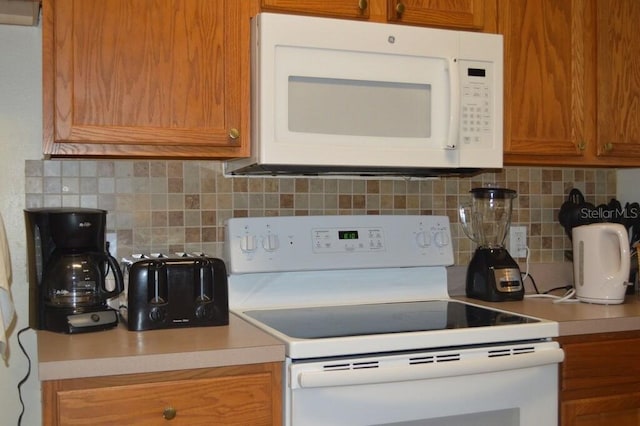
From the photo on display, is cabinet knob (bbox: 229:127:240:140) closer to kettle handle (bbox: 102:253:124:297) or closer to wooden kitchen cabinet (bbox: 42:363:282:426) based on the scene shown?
kettle handle (bbox: 102:253:124:297)

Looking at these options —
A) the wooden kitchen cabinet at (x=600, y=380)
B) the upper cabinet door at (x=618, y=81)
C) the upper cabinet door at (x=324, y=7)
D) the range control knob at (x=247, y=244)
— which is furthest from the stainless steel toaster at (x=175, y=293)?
the upper cabinet door at (x=618, y=81)

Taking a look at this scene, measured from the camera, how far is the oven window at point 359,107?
1.81 metres

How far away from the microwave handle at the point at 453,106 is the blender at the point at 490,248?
0.38m

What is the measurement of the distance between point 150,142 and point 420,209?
975 millimetres

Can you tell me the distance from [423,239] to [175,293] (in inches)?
33.8

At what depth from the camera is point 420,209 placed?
2.31m

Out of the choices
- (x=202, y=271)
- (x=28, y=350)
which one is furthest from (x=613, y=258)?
(x=28, y=350)

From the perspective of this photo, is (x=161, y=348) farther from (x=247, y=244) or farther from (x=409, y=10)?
(x=409, y=10)

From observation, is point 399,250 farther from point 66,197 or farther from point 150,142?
point 66,197

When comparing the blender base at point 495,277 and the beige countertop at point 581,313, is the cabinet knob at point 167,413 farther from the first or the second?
the blender base at point 495,277

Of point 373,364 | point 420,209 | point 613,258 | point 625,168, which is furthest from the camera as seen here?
point 625,168

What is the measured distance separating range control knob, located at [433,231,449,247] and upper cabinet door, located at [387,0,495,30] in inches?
25.6

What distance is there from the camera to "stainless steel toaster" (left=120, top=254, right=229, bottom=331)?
166cm

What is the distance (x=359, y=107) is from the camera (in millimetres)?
1866
